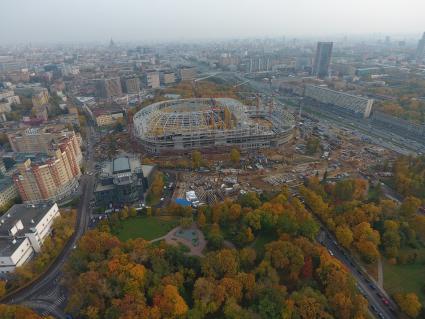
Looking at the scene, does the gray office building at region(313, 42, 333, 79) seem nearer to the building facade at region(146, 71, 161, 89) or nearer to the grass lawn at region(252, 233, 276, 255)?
the building facade at region(146, 71, 161, 89)

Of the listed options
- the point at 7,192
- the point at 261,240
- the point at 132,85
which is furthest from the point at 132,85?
the point at 261,240

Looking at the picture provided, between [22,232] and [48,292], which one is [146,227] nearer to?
[48,292]

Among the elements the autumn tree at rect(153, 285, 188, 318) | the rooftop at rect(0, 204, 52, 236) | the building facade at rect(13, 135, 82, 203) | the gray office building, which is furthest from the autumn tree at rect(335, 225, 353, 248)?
the gray office building

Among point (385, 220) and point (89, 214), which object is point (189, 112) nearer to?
point (89, 214)

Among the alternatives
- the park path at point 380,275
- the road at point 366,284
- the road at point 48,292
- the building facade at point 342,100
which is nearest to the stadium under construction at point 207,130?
the building facade at point 342,100

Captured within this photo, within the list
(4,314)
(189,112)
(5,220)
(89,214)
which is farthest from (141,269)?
(189,112)

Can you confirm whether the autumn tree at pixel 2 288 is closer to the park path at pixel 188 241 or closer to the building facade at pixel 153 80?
the park path at pixel 188 241
